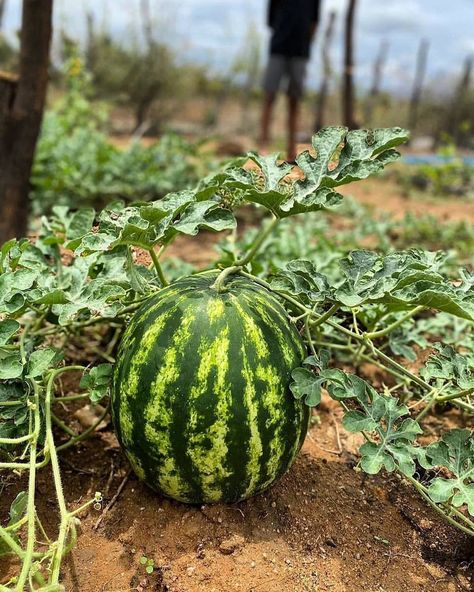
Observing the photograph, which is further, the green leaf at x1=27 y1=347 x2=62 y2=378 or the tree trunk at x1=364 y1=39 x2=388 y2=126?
the tree trunk at x1=364 y1=39 x2=388 y2=126

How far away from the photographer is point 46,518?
187 cm

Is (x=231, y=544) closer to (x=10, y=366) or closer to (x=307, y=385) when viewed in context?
(x=307, y=385)

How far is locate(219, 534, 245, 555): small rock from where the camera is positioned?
174 centimetres

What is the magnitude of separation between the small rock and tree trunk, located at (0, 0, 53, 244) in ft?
7.69

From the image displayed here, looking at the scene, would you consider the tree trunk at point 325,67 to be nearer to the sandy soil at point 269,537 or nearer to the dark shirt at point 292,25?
the dark shirt at point 292,25

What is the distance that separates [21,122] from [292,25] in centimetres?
470

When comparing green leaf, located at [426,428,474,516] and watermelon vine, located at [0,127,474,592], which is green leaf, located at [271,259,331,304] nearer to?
watermelon vine, located at [0,127,474,592]

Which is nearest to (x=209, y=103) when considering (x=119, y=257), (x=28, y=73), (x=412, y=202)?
(x=412, y=202)

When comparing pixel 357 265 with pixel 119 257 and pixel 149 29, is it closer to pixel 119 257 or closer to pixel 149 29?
pixel 119 257

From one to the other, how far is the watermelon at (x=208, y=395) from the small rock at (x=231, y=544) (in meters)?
0.11

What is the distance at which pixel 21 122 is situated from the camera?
3395 millimetres

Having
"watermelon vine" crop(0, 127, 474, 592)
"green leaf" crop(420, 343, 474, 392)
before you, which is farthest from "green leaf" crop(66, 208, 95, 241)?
"green leaf" crop(420, 343, 474, 392)

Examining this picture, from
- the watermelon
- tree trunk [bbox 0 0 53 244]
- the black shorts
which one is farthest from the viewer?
the black shorts

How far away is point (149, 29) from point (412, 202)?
10914 mm
